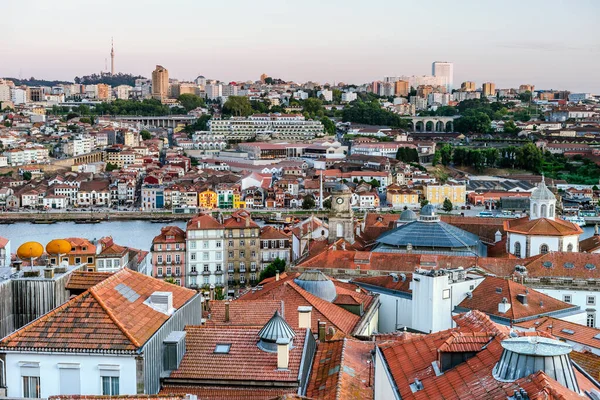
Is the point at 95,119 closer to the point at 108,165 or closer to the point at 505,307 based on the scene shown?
the point at 108,165

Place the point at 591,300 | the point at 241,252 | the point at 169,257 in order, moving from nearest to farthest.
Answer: the point at 591,300
the point at 169,257
the point at 241,252

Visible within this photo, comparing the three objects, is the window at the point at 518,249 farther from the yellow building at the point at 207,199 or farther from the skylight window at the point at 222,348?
the yellow building at the point at 207,199

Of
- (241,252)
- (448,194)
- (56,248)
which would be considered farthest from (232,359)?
(448,194)

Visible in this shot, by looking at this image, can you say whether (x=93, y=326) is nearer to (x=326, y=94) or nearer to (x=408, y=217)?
(x=408, y=217)

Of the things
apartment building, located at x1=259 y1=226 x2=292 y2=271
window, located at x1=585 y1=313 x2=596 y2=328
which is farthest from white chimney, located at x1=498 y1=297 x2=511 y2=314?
apartment building, located at x1=259 y1=226 x2=292 y2=271

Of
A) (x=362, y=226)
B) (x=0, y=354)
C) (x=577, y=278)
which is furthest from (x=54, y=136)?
(x=0, y=354)

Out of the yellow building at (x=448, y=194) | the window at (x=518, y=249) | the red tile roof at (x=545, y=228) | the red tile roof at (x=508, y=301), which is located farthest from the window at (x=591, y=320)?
the yellow building at (x=448, y=194)
